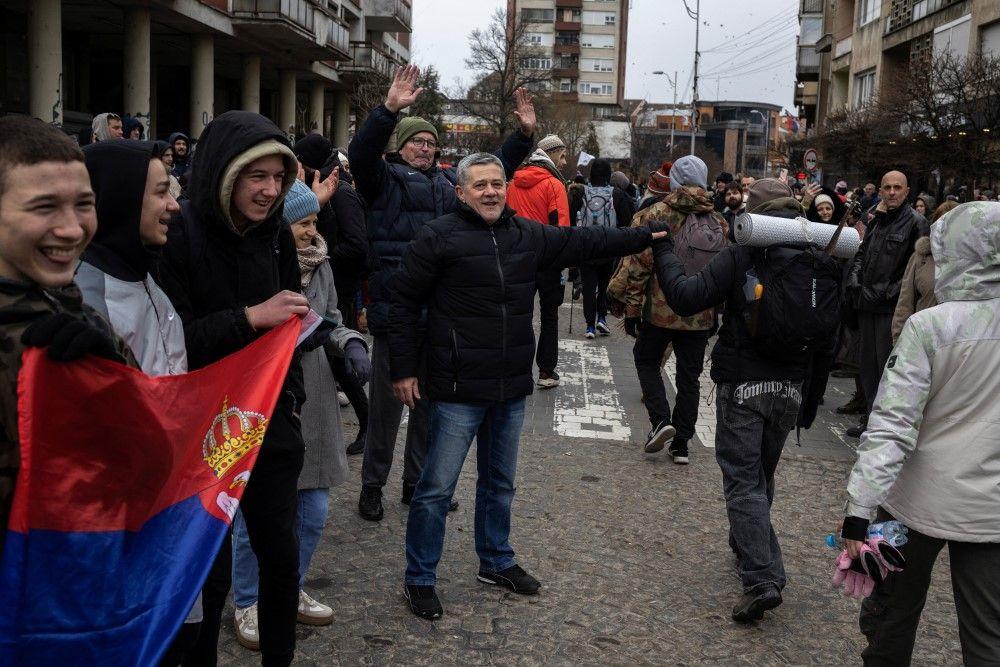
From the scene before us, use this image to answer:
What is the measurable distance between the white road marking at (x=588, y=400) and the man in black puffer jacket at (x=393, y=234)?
7.89 feet

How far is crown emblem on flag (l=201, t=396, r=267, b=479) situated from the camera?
273cm

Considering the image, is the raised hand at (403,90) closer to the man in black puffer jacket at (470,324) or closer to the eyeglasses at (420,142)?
the eyeglasses at (420,142)

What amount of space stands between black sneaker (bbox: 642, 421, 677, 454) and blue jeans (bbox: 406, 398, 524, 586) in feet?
8.69

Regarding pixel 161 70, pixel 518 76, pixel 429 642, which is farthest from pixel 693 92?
pixel 429 642

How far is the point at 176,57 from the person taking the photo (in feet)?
116

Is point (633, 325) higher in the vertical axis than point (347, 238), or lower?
lower

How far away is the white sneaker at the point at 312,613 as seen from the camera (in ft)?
13.9

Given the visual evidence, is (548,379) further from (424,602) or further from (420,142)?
(424,602)

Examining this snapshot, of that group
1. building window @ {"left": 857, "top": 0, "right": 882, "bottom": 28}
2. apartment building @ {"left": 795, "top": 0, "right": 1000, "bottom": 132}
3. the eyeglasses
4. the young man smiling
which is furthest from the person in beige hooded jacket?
building window @ {"left": 857, "top": 0, "right": 882, "bottom": 28}

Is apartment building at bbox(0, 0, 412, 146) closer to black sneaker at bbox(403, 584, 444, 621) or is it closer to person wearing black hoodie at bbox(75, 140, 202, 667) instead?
black sneaker at bbox(403, 584, 444, 621)

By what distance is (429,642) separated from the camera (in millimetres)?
4176

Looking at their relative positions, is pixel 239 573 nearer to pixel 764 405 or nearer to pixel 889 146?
pixel 764 405

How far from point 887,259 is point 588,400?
9.45 ft

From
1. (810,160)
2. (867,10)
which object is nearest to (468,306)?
(810,160)
